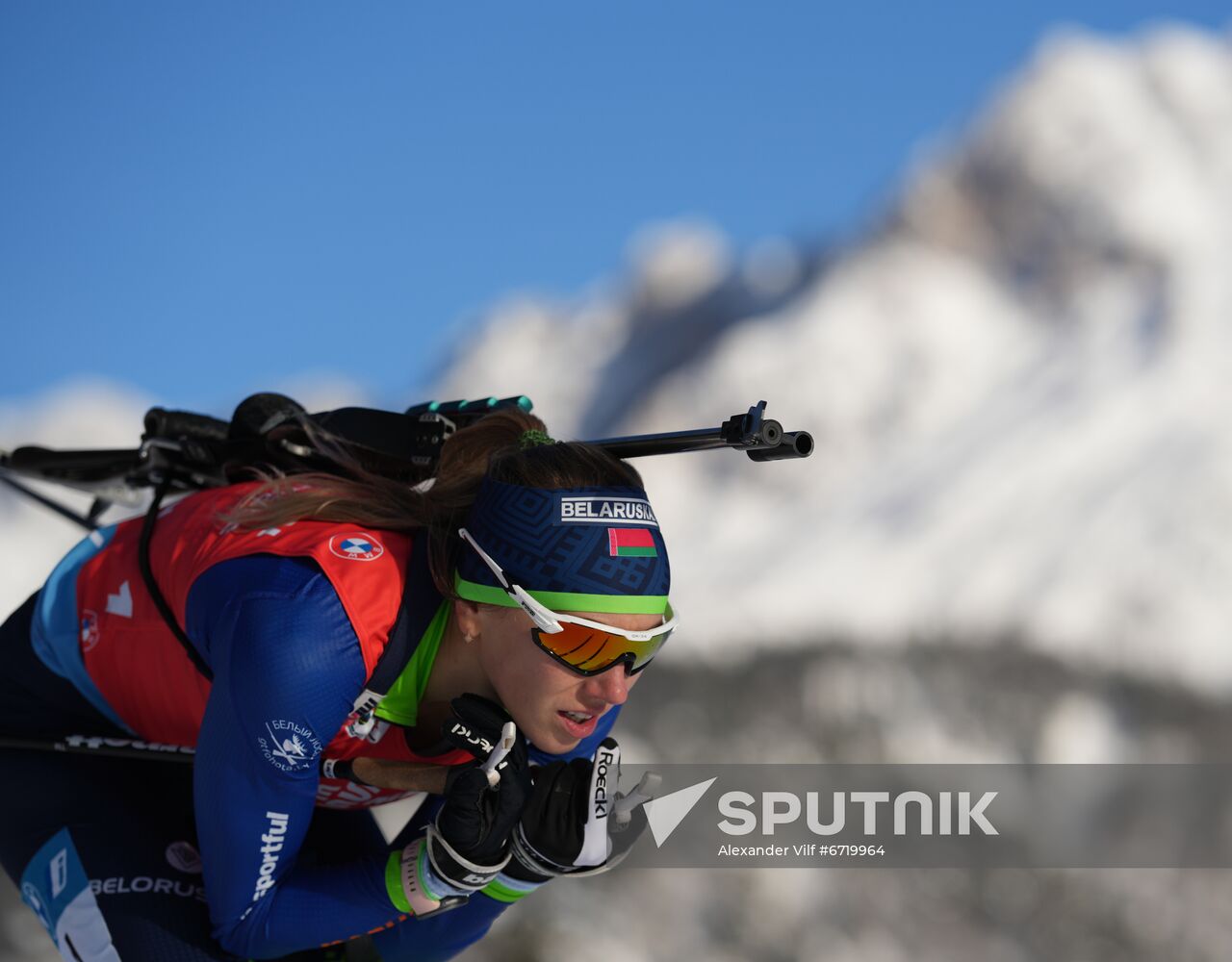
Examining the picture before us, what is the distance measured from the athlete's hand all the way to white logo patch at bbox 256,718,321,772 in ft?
1.45

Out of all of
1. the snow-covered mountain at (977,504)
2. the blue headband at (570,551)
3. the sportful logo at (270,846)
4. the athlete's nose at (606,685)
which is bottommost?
the sportful logo at (270,846)

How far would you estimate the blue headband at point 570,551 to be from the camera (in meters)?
2.63

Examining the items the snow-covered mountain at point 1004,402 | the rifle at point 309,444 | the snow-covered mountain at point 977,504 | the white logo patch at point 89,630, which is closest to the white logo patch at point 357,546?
the rifle at point 309,444

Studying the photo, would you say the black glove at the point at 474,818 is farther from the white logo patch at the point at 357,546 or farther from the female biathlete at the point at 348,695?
the white logo patch at the point at 357,546

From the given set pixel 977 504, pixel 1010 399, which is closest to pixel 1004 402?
pixel 1010 399

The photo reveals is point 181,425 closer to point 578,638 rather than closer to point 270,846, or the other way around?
point 270,846

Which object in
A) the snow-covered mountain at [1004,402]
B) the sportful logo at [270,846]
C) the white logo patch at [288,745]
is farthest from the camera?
the snow-covered mountain at [1004,402]

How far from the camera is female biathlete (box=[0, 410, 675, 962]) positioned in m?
2.61

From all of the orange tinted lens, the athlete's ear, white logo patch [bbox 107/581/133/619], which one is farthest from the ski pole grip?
the orange tinted lens

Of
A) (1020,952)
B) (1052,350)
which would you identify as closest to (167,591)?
(1020,952)

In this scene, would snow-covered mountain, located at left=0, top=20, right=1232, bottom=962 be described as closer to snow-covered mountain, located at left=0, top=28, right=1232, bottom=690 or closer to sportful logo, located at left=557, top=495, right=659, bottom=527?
snow-covered mountain, located at left=0, top=28, right=1232, bottom=690

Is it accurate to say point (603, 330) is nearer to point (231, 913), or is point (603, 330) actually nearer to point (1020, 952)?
point (1020, 952)

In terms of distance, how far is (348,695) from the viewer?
103 inches

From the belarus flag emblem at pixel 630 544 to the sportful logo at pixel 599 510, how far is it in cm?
2
